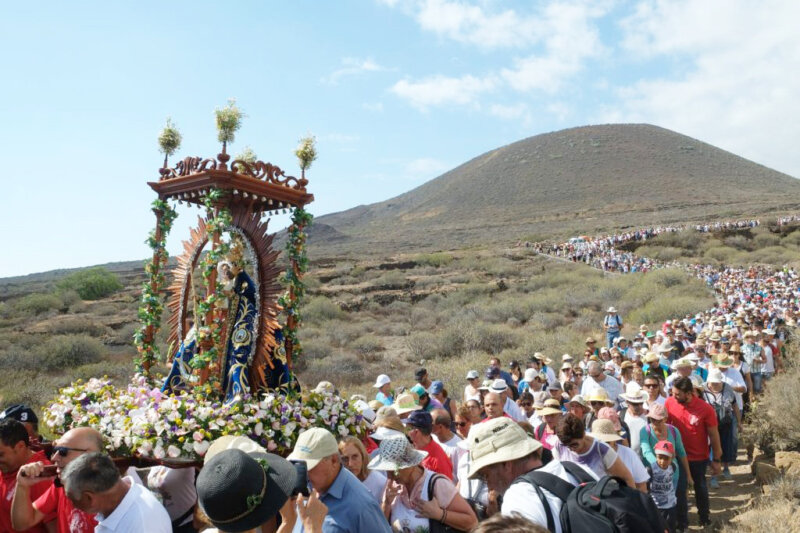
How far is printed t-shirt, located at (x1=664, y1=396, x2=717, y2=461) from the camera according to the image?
619 centimetres

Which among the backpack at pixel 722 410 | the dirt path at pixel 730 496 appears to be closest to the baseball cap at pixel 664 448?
the dirt path at pixel 730 496

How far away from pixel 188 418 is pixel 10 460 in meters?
1.37

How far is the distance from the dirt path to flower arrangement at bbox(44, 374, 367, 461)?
13.9 ft

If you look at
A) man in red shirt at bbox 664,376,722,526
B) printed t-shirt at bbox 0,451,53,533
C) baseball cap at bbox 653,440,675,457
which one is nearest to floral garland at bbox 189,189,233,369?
printed t-shirt at bbox 0,451,53,533

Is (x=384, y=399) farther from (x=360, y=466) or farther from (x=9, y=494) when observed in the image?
(x=9, y=494)

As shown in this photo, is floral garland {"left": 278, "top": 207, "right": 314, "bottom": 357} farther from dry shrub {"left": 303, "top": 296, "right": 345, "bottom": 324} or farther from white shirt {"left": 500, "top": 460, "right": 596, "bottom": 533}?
dry shrub {"left": 303, "top": 296, "right": 345, "bottom": 324}

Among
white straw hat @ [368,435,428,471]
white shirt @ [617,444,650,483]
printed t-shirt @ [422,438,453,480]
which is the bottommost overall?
white shirt @ [617,444,650,483]

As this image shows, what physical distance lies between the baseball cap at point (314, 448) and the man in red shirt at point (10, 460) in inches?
71.3

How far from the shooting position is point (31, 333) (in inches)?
974

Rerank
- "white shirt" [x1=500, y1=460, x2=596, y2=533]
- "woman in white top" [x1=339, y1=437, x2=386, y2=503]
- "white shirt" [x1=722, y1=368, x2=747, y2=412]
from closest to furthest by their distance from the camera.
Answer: "white shirt" [x1=500, y1=460, x2=596, y2=533]
"woman in white top" [x1=339, y1=437, x2=386, y2=503]
"white shirt" [x1=722, y1=368, x2=747, y2=412]

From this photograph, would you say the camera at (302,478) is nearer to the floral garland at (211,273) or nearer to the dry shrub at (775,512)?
the floral garland at (211,273)

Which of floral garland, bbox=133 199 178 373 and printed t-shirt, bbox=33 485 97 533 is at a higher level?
floral garland, bbox=133 199 178 373

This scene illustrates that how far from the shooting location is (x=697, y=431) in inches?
243

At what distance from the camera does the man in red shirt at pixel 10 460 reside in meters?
3.67
